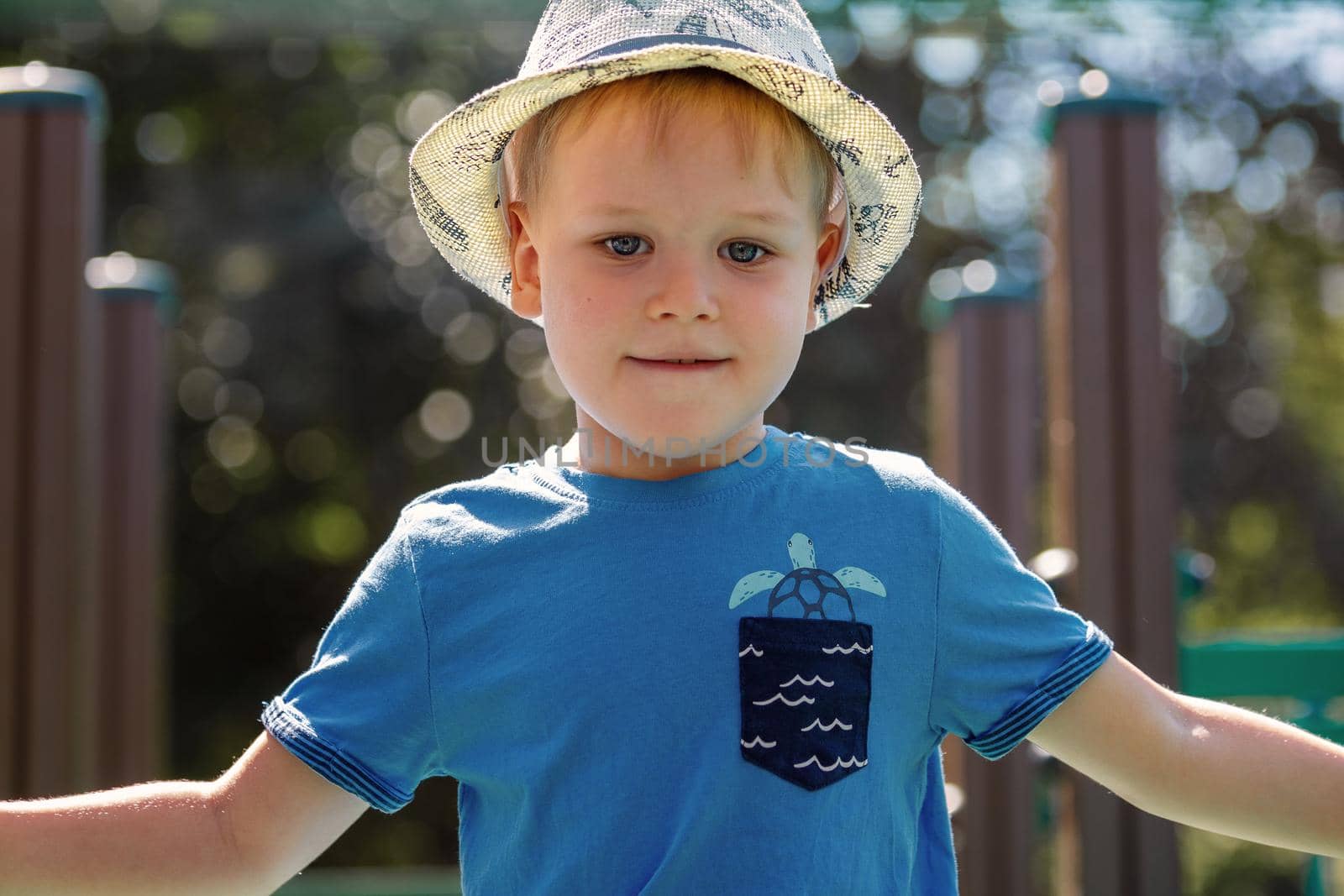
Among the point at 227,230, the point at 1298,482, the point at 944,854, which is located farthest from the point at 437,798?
the point at 944,854

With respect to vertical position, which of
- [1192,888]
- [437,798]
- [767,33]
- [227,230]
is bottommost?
[1192,888]

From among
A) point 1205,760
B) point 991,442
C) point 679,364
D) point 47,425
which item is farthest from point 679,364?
point 991,442

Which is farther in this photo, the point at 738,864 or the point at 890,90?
the point at 890,90

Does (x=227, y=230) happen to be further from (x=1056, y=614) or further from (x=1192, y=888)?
(x=1056, y=614)

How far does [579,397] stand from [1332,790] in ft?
2.63

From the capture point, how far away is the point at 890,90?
10.5 metres

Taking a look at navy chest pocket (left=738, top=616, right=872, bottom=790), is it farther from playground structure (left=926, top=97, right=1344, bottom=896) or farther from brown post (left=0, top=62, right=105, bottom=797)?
brown post (left=0, top=62, right=105, bottom=797)

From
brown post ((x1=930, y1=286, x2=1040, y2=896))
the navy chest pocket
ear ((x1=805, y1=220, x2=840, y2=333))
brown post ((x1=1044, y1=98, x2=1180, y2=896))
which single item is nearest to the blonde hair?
ear ((x1=805, y1=220, x2=840, y2=333))

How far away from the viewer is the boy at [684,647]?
1293 millimetres

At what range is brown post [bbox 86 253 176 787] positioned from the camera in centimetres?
407

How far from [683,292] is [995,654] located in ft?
1.47

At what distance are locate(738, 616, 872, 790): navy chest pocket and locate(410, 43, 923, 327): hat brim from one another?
51 centimetres

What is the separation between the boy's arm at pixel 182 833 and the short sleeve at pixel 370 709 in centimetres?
3

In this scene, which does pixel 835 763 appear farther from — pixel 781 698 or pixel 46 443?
pixel 46 443
